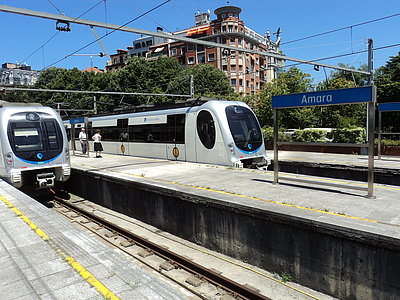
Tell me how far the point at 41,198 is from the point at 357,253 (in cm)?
1318

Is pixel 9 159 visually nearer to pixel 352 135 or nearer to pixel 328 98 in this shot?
pixel 328 98

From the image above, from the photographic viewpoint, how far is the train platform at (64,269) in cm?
314

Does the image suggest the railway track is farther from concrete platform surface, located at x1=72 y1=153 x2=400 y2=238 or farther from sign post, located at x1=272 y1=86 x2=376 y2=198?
sign post, located at x1=272 y1=86 x2=376 y2=198

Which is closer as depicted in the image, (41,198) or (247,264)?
(247,264)

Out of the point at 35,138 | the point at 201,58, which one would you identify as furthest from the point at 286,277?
the point at 201,58

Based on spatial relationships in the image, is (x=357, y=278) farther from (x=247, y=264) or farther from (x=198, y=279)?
(x=198, y=279)

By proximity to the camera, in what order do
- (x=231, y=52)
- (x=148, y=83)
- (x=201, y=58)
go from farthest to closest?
1. (x=201, y=58)
2. (x=231, y=52)
3. (x=148, y=83)

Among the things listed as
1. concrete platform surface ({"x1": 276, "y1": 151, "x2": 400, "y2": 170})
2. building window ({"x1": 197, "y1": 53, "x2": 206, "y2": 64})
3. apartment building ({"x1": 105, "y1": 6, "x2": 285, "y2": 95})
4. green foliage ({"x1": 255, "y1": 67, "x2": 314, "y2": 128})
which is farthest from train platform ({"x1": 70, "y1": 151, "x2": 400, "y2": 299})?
building window ({"x1": 197, "y1": 53, "x2": 206, "y2": 64})

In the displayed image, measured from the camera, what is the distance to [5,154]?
416 inches

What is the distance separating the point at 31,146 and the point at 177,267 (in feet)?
25.2

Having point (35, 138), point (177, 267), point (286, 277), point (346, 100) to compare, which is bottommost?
point (177, 267)

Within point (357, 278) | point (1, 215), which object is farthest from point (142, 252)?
point (357, 278)

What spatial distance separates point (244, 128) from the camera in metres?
12.4

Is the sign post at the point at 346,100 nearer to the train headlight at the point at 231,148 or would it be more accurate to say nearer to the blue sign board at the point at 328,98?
the blue sign board at the point at 328,98
